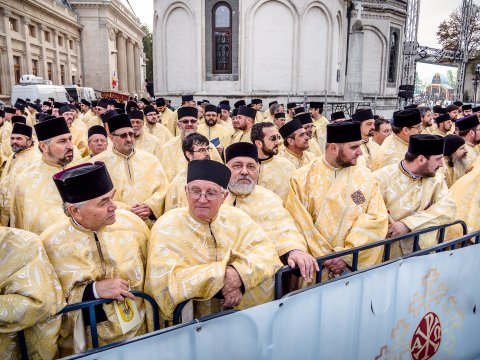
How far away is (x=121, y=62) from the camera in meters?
52.6

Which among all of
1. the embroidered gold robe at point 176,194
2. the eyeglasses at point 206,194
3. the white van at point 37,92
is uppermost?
the white van at point 37,92

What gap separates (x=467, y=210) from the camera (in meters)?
4.17

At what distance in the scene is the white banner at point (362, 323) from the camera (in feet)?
7.10

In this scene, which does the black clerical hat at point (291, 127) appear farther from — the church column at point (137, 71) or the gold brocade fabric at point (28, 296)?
the church column at point (137, 71)

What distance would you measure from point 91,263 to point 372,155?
16.5 feet

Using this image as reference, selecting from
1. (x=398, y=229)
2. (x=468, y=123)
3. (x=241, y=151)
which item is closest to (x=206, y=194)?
(x=241, y=151)

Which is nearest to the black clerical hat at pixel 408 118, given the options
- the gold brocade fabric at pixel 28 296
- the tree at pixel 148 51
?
the gold brocade fabric at pixel 28 296

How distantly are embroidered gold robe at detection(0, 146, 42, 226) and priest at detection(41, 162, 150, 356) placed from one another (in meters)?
2.51

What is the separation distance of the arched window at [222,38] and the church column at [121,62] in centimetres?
3688

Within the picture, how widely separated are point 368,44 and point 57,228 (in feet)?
92.0

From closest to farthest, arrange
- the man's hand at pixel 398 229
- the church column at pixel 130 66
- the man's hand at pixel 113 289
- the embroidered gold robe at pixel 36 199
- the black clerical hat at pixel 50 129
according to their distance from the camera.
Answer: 1. the man's hand at pixel 113 289
2. the man's hand at pixel 398 229
3. the embroidered gold robe at pixel 36 199
4. the black clerical hat at pixel 50 129
5. the church column at pixel 130 66

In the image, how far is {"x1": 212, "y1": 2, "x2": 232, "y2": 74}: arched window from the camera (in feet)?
59.8

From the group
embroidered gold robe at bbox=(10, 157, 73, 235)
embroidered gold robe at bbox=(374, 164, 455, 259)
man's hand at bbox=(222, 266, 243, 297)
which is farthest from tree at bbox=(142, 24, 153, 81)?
man's hand at bbox=(222, 266, 243, 297)

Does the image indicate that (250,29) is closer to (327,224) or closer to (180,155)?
(180,155)
